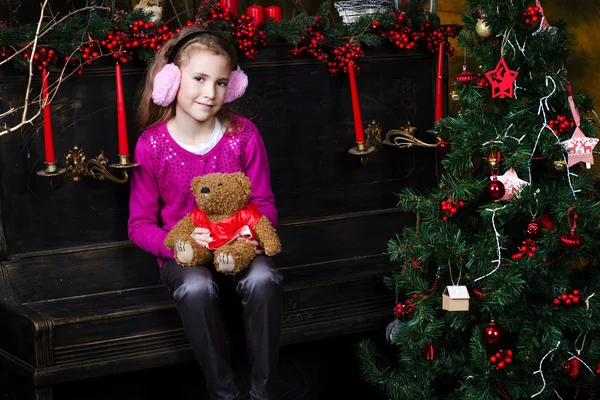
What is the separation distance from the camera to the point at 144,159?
8.41 ft

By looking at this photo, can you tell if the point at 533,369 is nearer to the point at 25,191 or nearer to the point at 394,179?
the point at 394,179

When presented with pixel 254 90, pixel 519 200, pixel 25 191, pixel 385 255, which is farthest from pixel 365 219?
pixel 25 191

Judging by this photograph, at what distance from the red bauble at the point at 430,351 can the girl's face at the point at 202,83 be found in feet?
3.07

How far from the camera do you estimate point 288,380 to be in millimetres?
2828

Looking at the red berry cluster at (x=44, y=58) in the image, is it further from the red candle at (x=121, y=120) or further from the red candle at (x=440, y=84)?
the red candle at (x=440, y=84)

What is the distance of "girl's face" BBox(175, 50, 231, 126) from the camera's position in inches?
97.0

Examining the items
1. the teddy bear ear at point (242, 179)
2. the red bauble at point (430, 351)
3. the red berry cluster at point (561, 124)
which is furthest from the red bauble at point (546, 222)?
the teddy bear ear at point (242, 179)

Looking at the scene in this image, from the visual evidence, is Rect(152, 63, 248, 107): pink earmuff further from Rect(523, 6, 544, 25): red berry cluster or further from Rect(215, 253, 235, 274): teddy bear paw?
Rect(523, 6, 544, 25): red berry cluster

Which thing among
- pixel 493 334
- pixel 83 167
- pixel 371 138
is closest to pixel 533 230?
pixel 493 334

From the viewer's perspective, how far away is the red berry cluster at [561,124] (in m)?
2.34

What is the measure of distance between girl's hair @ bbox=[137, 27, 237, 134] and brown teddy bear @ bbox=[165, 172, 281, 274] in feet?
1.03

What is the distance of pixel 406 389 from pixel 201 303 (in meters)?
0.73

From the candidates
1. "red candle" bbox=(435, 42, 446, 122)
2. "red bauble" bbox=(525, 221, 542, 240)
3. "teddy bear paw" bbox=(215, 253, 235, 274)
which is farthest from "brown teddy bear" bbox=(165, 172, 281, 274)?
"red candle" bbox=(435, 42, 446, 122)

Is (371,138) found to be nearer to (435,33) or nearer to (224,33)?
(435,33)
